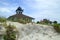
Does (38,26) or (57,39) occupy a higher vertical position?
(38,26)

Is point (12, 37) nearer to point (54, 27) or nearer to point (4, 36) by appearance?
point (4, 36)

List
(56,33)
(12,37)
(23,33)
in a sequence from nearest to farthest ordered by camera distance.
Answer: (12,37)
(23,33)
(56,33)

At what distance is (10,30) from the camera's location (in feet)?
49.6

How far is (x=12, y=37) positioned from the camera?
14.7m

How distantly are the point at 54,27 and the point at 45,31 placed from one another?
1121mm

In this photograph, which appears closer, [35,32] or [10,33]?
[10,33]

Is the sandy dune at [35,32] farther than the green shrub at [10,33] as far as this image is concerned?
Yes

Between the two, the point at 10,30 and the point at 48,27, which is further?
the point at 48,27

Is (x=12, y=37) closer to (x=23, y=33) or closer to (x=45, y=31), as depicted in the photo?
(x=23, y=33)

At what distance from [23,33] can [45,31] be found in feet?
6.90

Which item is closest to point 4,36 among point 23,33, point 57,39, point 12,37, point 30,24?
point 12,37

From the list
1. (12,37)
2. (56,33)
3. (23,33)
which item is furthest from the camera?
(56,33)

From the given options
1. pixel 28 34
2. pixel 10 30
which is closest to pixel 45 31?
pixel 28 34

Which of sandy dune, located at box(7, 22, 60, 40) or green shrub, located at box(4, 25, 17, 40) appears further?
sandy dune, located at box(7, 22, 60, 40)
